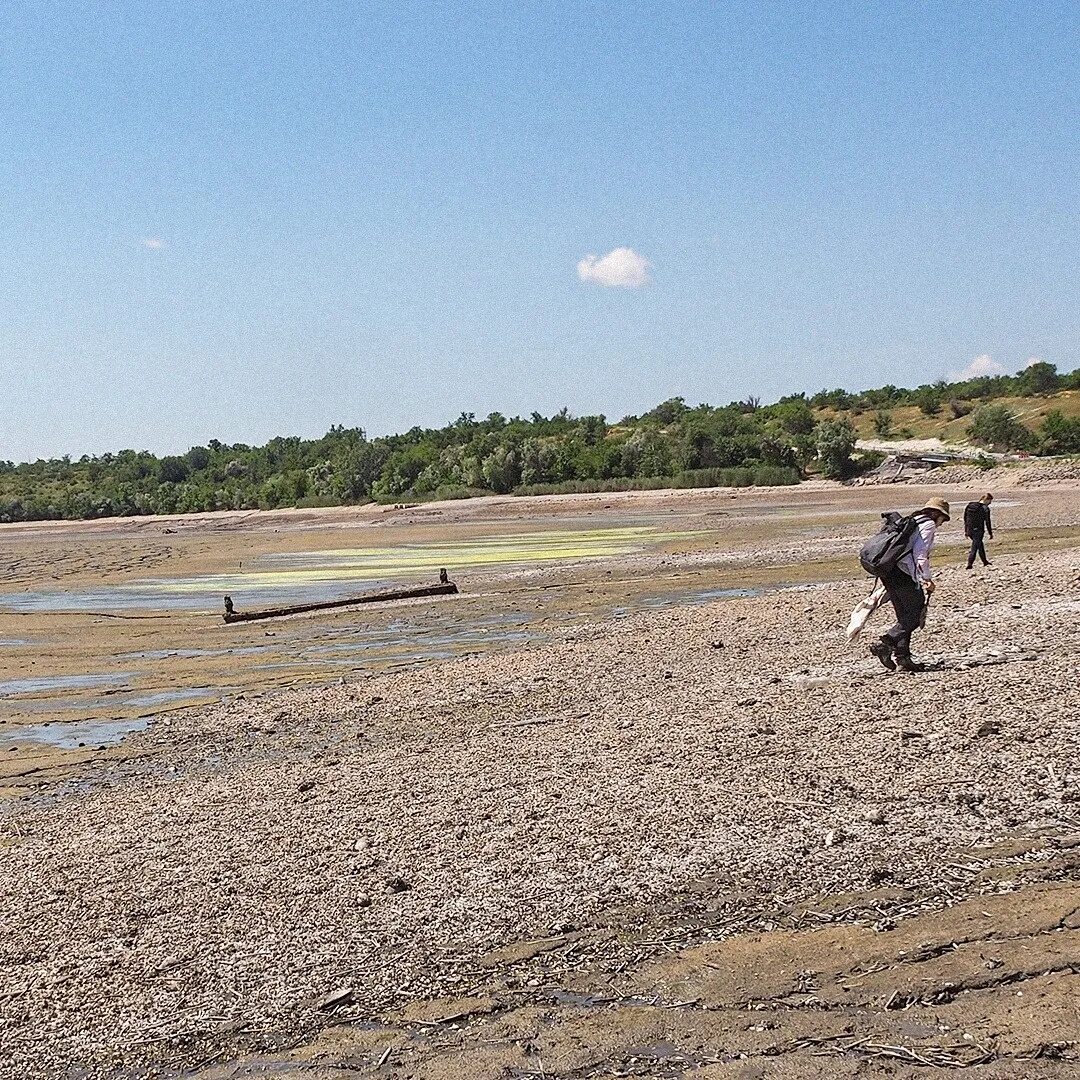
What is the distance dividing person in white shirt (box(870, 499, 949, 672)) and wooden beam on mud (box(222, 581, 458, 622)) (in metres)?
13.3

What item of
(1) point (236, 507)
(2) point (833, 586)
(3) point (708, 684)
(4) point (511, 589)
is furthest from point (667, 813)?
(1) point (236, 507)

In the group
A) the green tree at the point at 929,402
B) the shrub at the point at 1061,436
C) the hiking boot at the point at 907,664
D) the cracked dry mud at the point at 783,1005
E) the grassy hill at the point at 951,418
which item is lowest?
the cracked dry mud at the point at 783,1005

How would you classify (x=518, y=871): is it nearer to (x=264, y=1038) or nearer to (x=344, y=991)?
(x=344, y=991)

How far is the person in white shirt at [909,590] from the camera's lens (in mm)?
11148

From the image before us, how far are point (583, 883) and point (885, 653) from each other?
5.33 metres

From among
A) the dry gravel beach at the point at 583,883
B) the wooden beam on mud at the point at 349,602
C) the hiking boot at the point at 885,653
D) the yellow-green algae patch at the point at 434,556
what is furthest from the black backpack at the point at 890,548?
the yellow-green algae patch at the point at 434,556

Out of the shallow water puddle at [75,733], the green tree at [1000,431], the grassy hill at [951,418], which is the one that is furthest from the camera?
the grassy hill at [951,418]

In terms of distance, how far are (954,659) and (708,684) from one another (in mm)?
2176

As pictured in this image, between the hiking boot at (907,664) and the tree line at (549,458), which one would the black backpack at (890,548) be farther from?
the tree line at (549,458)

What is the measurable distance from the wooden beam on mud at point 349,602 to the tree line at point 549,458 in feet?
145

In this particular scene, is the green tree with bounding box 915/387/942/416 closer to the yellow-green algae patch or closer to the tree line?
the tree line

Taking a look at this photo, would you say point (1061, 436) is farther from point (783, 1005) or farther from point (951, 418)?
point (783, 1005)

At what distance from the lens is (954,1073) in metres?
4.50

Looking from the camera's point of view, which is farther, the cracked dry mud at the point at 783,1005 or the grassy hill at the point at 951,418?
the grassy hill at the point at 951,418
